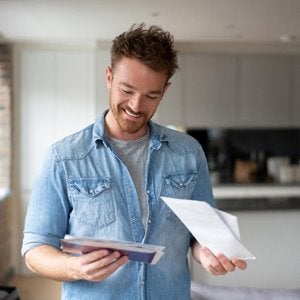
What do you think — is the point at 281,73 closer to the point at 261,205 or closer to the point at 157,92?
the point at 261,205

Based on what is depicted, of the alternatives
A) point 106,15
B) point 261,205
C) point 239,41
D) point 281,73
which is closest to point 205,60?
point 239,41

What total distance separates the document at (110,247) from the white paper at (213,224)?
0.37 ft

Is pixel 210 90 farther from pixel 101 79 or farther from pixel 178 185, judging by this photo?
pixel 178 185

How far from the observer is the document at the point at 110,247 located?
91 cm

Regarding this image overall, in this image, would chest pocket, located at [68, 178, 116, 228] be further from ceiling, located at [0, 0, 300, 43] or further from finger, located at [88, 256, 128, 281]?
ceiling, located at [0, 0, 300, 43]

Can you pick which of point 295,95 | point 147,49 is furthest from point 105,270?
point 295,95

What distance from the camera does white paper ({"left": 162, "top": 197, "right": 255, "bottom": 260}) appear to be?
3.28ft

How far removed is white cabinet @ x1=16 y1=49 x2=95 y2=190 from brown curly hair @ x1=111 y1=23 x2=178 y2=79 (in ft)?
12.2

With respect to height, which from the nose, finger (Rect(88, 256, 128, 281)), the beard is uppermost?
the nose

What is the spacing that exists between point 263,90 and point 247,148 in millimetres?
771

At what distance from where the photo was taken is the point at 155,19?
371cm

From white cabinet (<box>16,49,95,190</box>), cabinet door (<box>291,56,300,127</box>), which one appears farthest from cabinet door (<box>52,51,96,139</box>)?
cabinet door (<box>291,56,300,127</box>)

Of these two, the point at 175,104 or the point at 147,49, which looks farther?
the point at 175,104

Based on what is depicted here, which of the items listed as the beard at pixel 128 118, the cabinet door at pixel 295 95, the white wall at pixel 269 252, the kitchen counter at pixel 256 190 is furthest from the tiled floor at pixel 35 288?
the beard at pixel 128 118
